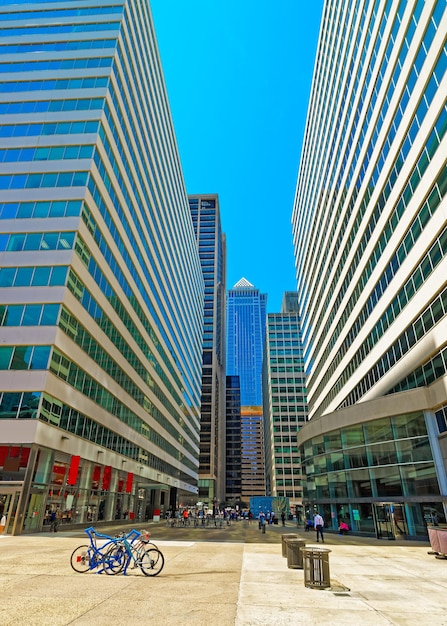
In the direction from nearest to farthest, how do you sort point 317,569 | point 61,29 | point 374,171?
point 317,569 → point 374,171 → point 61,29

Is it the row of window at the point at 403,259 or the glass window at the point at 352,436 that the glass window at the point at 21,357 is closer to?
the glass window at the point at 352,436

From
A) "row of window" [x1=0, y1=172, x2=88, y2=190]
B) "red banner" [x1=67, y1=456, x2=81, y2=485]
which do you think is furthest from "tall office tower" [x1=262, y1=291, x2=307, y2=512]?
"row of window" [x1=0, y1=172, x2=88, y2=190]

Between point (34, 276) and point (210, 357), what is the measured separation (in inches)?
4263

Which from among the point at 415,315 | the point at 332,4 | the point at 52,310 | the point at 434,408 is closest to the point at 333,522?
the point at 434,408

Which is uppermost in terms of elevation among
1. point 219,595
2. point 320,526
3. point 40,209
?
point 40,209

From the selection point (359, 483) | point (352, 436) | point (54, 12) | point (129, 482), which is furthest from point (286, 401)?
point (54, 12)

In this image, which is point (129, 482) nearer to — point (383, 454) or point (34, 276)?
point (34, 276)

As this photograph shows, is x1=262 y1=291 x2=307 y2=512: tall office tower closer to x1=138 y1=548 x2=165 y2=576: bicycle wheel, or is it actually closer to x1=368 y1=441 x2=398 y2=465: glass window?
x1=368 y1=441 x2=398 y2=465: glass window

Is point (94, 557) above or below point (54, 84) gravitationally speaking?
below

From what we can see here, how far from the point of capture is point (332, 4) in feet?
157

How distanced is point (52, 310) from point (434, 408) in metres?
26.2

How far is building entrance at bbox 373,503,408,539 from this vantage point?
2567cm

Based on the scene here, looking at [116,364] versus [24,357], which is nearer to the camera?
[24,357]

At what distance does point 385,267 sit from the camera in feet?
109
